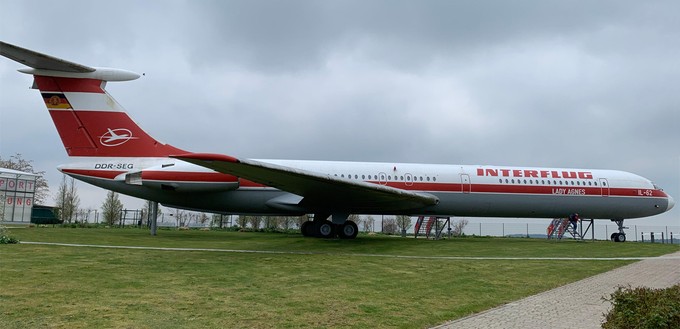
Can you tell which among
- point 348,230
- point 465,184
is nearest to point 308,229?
point 348,230

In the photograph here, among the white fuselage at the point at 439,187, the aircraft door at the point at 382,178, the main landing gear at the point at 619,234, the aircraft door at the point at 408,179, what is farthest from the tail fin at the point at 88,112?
the main landing gear at the point at 619,234

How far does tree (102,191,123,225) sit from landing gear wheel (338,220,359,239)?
33261 mm

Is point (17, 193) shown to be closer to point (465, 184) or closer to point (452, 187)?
point (452, 187)

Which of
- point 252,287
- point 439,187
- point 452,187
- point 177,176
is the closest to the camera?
point 252,287

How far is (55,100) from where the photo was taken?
1952cm

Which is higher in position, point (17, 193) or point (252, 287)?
point (17, 193)

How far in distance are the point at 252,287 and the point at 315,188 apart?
9566 mm

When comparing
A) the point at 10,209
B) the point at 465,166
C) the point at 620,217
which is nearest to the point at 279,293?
the point at 465,166

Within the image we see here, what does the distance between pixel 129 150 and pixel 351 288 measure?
47.9ft

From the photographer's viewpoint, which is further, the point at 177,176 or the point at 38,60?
the point at 177,176

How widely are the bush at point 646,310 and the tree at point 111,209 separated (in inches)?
1916

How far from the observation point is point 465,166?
2345cm

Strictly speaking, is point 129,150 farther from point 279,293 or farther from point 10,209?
point 10,209

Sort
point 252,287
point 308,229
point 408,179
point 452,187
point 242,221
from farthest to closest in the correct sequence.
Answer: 1. point 242,221
2. point 308,229
3. point 452,187
4. point 408,179
5. point 252,287
